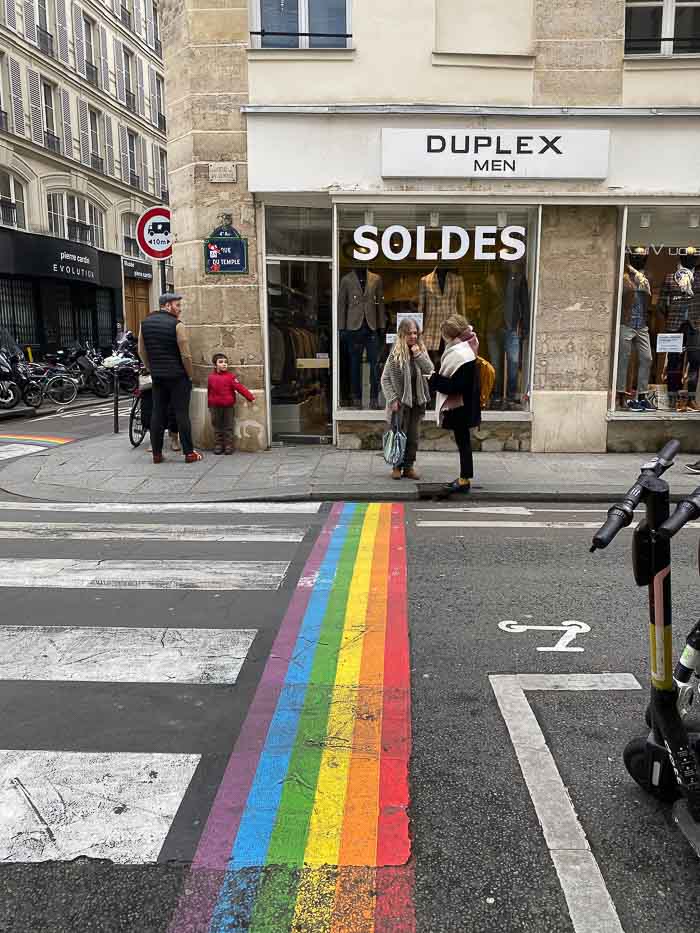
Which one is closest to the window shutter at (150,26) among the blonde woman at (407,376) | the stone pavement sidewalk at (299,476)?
the stone pavement sidewalk at (299,476)

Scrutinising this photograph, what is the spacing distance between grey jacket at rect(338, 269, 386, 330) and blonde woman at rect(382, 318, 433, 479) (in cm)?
235

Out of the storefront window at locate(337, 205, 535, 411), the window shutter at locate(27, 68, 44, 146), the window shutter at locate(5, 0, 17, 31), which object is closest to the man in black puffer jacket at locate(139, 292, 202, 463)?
the storefront window at locate(337, 205, 535, 411)

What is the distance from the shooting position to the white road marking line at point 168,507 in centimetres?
742

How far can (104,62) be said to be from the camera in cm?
3250

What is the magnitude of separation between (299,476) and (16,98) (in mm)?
25189

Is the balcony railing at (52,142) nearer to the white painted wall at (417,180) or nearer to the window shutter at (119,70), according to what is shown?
the window shutter at (119,70)

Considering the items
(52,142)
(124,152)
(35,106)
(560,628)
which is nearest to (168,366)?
(560,628)

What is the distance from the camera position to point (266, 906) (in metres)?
2.16

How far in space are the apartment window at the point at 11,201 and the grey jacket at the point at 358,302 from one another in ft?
67.4

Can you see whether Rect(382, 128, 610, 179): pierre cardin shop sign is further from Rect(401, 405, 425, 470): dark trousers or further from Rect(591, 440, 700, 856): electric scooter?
Rect(591, 440, 700, 856): electric scooter

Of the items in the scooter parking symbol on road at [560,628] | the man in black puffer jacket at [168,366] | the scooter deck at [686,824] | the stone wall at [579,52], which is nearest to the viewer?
the scooter deck at [686,824]

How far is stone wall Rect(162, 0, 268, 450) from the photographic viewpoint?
9.75m

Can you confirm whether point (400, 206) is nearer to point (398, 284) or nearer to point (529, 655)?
point (398, 284)

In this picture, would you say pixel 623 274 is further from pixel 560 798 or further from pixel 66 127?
pixel 66 127
